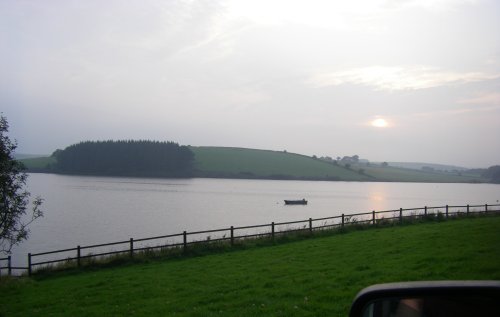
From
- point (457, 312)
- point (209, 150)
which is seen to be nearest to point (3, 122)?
point (457, 312)

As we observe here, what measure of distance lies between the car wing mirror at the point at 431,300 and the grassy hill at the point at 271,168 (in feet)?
529

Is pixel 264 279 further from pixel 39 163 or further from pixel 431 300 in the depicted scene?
pixel 39 163

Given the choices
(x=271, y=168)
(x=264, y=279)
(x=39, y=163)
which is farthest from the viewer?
(x=39, y=163)

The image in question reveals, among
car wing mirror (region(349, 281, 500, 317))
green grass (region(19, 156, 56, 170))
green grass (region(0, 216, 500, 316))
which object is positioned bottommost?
green grass (region(0, 216, 500, 316))

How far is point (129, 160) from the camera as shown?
160 metres

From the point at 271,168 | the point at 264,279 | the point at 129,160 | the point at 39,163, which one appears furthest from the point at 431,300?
the point at 39,163

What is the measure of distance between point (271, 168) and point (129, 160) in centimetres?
5173

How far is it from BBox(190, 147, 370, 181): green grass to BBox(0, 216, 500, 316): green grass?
145794 millimetres

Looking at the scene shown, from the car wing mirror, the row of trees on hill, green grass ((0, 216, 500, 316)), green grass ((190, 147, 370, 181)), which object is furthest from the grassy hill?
the car wing mirror

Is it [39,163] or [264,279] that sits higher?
[39,163]

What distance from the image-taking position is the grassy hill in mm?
165375

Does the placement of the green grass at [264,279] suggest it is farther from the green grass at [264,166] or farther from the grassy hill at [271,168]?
the green grass at [264,166]

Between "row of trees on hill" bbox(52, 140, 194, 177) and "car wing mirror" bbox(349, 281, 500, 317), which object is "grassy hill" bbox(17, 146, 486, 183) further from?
"car wing mirror" bbox(349, 281, 500, 317)

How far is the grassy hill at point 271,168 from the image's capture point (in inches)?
6511
